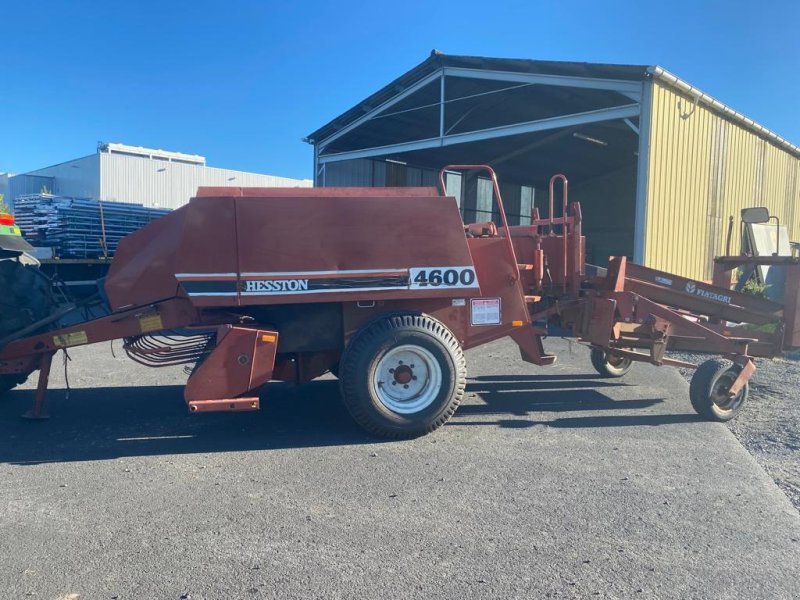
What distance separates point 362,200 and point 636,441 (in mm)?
3292

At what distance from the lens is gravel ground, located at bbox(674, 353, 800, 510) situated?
16.4 ft

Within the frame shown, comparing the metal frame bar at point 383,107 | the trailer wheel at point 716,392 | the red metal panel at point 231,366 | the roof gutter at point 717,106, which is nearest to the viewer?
the red metal panel at point 231,366

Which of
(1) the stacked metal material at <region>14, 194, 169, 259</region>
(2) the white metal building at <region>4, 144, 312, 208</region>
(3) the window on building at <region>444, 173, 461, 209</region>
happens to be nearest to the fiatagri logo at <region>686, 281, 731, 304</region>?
(1) the stacked metal material at <region>14, 194, 169, 259</region>

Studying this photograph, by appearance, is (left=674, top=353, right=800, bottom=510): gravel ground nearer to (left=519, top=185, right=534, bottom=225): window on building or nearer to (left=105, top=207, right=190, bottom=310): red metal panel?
(left=105, top=207, right=190, bottom=310): red metal panel

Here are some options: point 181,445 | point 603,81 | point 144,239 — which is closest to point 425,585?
point 181,445

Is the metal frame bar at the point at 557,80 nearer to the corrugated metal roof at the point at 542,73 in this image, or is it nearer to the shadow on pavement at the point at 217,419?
the corrugated metal roof at the point at 542,73

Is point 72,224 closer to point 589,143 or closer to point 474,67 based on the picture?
point 474,67

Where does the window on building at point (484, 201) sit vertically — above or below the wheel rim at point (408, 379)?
above

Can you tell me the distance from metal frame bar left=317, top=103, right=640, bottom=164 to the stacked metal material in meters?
8.21

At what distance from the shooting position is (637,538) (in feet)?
12.4

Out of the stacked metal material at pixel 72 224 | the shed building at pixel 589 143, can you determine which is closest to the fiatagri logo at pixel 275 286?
the stacked metal material at pixel 72 224

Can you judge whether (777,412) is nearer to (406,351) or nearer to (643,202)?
(406,351)

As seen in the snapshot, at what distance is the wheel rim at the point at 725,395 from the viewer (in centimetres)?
634

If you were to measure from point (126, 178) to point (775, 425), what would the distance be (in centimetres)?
3064
